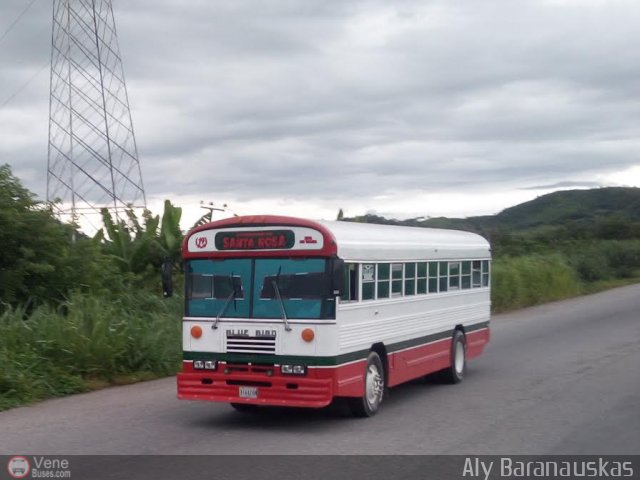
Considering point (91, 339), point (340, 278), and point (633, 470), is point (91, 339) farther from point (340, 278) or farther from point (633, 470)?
point (633, 470)

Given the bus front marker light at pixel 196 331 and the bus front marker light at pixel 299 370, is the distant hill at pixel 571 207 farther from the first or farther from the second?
the bus front marker light at pixel 299 370

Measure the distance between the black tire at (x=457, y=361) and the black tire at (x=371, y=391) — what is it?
2.91 meters

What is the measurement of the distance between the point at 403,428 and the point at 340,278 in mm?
1954

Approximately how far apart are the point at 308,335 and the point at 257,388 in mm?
892

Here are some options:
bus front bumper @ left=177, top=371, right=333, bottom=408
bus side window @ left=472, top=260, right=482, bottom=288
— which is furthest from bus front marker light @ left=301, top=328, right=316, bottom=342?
bus side window @ left=472, top=260, right=482, bottom=288

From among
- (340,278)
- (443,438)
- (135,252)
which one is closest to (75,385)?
(340,278)

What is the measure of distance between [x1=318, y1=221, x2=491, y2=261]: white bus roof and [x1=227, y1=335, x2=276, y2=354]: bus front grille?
1329mm

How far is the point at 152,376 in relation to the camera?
14750 mm

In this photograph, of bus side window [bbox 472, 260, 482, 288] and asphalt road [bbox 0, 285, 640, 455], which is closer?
asphalt road [bbox 0, 285, 640, 455]

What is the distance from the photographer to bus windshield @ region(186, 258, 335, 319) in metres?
10.4

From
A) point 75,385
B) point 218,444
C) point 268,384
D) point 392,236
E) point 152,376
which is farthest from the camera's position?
point 152,376

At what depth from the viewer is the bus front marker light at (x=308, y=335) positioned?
10.2 metres

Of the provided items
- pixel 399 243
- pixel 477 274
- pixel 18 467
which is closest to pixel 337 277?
pixel 399 243

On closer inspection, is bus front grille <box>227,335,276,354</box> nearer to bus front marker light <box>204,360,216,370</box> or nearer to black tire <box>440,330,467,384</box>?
bus front marker light <box>204,360,216,370</box>
